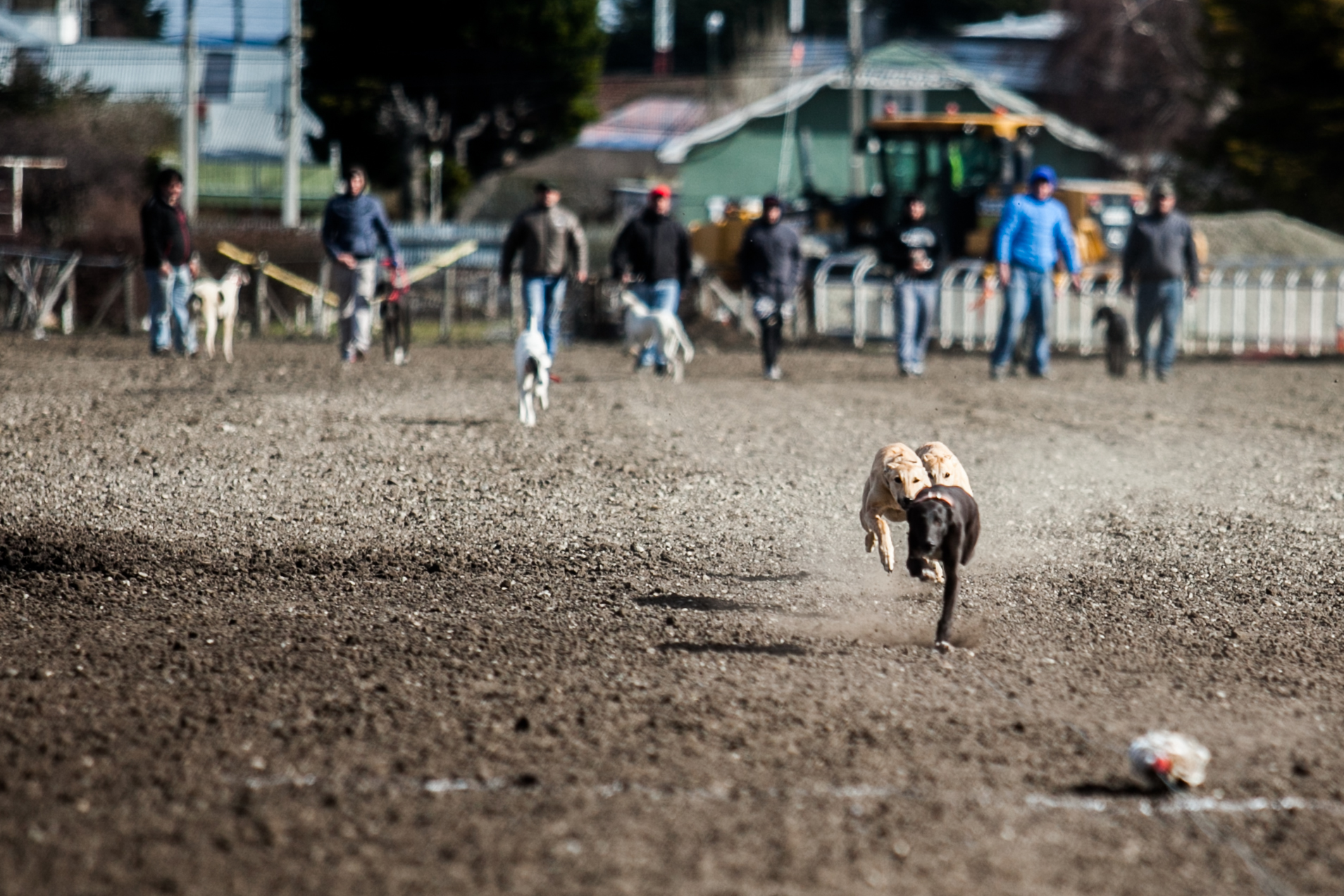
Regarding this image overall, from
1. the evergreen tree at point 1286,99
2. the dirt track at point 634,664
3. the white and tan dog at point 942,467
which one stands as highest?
the evergreen tree at point 1286,99

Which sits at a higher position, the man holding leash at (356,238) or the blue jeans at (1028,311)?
the man holding leash at (356,238)

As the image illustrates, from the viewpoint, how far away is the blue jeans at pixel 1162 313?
15492 mm

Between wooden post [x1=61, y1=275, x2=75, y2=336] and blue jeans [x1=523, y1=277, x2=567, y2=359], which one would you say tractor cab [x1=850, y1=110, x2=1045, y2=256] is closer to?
blue jeans [x1=523, y1=277, x2=567, y2=359]

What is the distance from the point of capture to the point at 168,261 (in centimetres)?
1573

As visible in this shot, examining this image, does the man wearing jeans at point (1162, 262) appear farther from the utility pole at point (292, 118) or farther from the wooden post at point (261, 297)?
the utility pole at point (292, 118)

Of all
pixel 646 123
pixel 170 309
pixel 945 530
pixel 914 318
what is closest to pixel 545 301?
pixel 914 318

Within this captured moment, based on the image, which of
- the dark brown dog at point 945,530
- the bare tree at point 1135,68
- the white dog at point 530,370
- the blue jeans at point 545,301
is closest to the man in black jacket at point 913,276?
the blue jeans at point 545,301

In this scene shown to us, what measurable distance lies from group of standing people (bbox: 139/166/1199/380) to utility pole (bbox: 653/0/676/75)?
141 ft

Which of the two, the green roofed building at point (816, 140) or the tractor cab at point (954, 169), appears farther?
the green roofed building at point (816, 140)

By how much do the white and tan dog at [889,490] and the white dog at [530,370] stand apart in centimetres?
531

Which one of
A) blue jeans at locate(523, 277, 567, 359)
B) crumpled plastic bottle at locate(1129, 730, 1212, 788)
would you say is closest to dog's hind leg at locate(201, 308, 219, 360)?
blue jeans at locate(523, 277, 567, 359)

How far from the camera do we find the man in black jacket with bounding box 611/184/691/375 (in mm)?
14984

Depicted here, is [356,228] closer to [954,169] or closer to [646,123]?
[954,169]

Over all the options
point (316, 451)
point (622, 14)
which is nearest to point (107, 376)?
point (316, 451)
